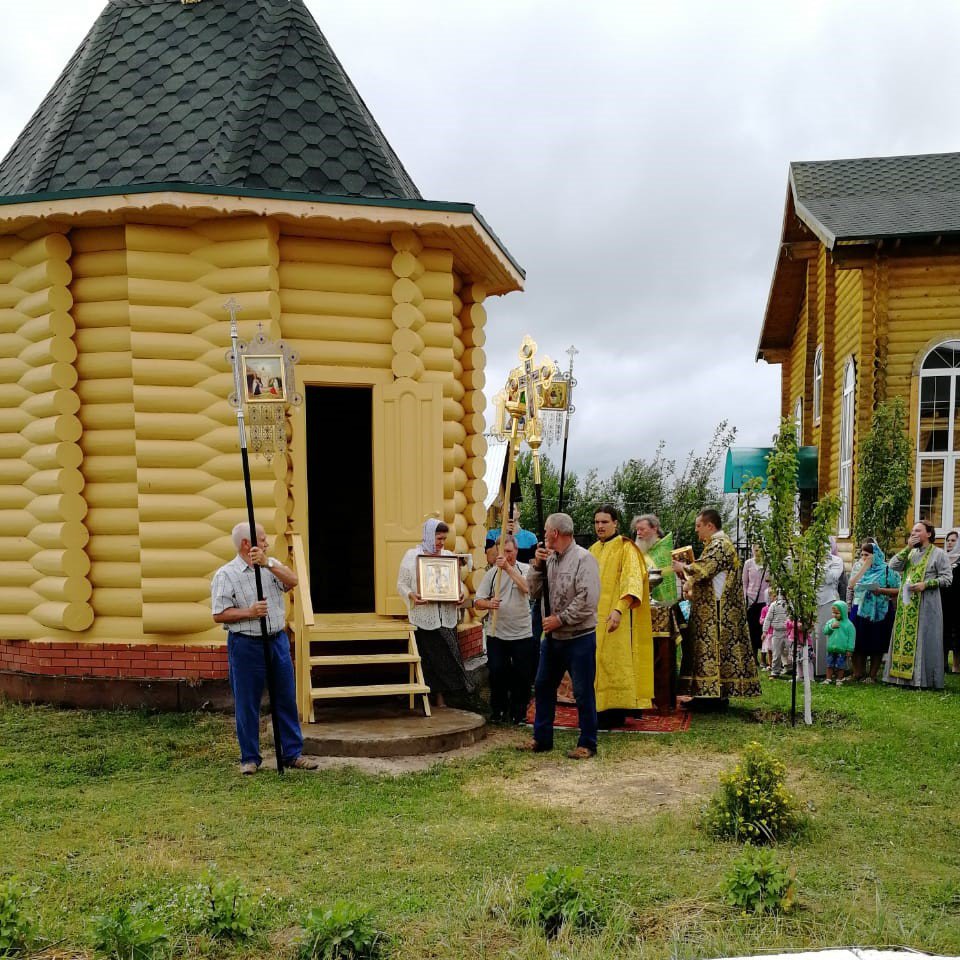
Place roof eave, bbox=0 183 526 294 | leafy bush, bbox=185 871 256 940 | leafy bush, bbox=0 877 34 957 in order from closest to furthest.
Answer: leafy bush, bbox=0 877 34 957 → leafy bush, bbox=185 871 256 940 → roof eave, bbox=0 183 526 294

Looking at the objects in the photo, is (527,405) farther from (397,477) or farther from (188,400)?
(188,400)

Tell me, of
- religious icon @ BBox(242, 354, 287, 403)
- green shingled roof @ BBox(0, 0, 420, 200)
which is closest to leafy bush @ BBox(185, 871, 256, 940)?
religious icon @ BBox(242, 354, 287, 403)

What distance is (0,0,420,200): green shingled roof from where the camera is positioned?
9.18m

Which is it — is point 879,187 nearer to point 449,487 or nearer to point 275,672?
point 449,487

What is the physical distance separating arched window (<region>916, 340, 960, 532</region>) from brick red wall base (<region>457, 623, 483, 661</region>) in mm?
7775

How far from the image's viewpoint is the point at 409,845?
535 centimetres

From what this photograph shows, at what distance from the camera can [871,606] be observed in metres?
11.6

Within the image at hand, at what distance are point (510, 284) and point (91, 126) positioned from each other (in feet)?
14.8

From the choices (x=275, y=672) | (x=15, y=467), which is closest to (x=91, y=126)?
(x=15, y=467)

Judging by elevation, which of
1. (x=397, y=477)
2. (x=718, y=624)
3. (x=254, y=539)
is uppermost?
(x=397, y=477)

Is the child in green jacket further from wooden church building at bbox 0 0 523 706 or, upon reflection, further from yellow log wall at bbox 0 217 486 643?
yellow log wall at bbox 0 217 486 643

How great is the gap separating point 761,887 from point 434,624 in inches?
185

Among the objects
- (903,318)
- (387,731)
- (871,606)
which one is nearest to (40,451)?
(387,731)

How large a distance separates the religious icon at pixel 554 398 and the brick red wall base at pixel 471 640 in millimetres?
2410
